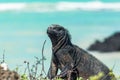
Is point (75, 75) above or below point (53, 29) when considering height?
below

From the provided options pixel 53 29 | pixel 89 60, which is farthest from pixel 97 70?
pixel 53 29

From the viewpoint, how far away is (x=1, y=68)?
8.18m

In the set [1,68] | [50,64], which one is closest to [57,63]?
[50,64]

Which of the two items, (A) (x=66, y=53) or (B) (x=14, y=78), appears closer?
(B) (x=14, y=78)

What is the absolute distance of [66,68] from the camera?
38.3 ft

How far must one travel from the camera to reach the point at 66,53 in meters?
11.9

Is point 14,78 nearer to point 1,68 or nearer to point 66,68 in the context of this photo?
point 1,68

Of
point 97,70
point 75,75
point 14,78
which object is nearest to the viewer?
point 14,78

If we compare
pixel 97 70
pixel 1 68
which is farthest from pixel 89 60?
pixel 1 68

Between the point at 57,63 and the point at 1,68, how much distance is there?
3.87 metres

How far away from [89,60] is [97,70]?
219 millimetres

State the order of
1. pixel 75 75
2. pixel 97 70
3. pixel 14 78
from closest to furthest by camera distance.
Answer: pixel 14 78 < pixel 75 75 < pixel 97 70

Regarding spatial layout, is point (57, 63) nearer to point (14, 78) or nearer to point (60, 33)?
point (60, 33)

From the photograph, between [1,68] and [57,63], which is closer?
[1,68]
